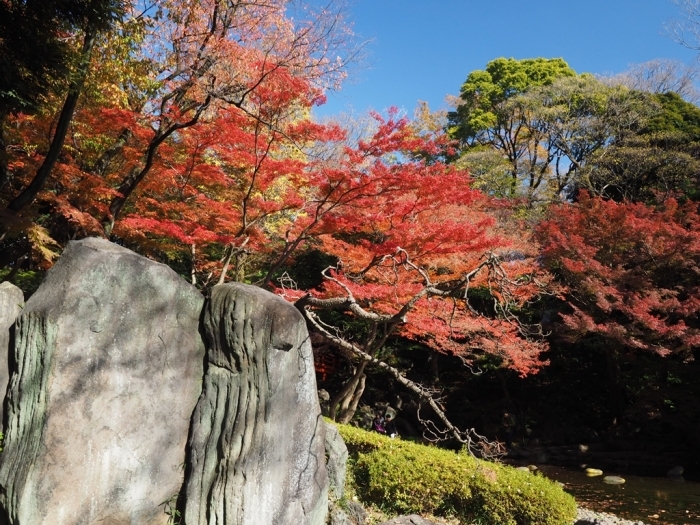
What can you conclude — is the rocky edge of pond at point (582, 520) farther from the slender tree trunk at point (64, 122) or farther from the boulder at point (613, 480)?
the slender tree trunk at point (64, 122)

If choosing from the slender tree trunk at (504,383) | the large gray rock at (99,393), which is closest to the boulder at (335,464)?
the large gray rock at (99,393)

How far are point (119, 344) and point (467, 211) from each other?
1073 cm

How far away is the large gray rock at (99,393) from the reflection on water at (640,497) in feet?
25.7

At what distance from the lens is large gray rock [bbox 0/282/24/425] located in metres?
4.87

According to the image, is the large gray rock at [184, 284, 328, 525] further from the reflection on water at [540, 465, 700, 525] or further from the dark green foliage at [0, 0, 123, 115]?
the reflection on water at [540, 465, 700, 525]

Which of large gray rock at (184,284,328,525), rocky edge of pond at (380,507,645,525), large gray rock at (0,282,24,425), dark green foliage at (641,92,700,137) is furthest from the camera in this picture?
dark green foliage at (641,92,700,137)

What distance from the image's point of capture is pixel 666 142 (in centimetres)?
1852

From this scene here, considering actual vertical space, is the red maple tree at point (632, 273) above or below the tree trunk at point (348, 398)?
above

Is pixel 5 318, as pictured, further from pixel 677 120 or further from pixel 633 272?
pixel 677 120

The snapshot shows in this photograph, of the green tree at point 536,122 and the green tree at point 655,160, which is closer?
the green tree at point 655,160

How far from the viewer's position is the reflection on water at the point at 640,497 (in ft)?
29.0

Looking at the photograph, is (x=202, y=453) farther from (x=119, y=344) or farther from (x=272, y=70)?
(x=272, y=70)

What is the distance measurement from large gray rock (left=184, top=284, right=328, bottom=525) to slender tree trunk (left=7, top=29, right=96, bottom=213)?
4677mm

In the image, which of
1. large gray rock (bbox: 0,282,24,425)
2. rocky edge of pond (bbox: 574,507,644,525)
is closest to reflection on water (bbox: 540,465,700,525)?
rocky edge of pond (bbox: 574,507,644,525)
